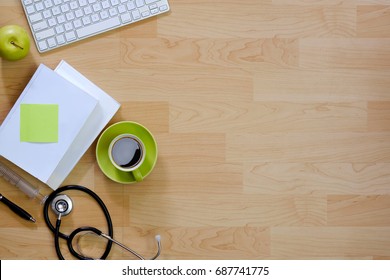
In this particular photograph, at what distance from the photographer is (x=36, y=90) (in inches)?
49.6

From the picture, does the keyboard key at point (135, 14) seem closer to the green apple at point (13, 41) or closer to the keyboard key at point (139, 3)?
the keyboard key at point (139, 3)

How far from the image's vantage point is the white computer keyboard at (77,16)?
128 cm

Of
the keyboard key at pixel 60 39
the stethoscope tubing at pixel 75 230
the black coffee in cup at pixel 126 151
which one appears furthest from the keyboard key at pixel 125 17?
the stethoscope tubing at pixel 75 230

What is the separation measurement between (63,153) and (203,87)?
13.0 inches

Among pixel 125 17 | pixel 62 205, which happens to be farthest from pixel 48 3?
pixel 62 205

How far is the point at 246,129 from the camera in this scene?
1305mm

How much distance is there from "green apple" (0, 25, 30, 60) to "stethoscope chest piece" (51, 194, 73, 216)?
31 centimetres

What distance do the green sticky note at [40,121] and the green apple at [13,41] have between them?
0.37ft

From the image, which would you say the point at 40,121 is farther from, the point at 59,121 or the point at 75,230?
the point at 75,230

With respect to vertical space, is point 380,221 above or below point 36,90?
below

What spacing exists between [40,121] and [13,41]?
0.17 m
